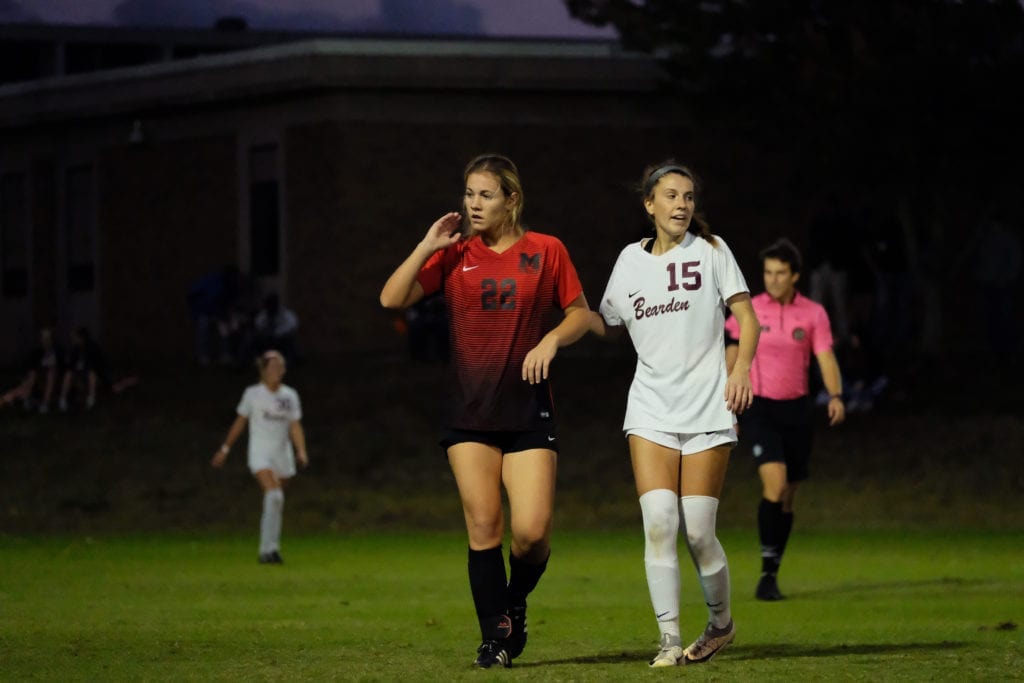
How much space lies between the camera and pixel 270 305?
32.9 meters

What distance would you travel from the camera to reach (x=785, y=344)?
1389 centimetres

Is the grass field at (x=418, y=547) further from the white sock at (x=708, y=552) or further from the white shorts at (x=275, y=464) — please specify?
the white shorts at (x=275, y=464)

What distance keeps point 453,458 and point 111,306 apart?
3219 centimetres

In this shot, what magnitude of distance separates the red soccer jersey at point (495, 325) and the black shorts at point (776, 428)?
4.83m

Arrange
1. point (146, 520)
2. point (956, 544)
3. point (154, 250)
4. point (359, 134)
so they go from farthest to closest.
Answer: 1. point (154, 250)
2. point (359, 134)
3. point (146, 520)
4. point (956, 544)

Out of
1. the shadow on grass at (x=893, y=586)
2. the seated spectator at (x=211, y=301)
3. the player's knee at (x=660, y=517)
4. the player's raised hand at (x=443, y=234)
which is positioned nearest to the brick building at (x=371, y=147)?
the seated spectator at (x=211, y=301)

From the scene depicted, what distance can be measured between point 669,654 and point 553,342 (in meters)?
1.52

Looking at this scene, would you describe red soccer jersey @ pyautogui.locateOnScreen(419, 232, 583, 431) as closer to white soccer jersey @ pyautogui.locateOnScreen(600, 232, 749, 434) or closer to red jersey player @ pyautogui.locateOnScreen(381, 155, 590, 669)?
red jersey player @ pyautogui.locateOnScreen(381, 155, 590, 669)

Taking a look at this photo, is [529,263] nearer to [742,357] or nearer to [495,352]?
[495,352]

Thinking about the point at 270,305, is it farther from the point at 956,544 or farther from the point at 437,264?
the point at 437,264

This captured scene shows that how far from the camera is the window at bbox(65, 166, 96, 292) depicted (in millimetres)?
41278

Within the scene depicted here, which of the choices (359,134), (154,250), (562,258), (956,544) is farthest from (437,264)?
(154,250)

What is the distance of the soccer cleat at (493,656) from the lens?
945cm

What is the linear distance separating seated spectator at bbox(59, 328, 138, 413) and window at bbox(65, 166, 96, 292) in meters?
8.38
